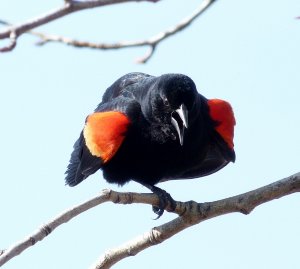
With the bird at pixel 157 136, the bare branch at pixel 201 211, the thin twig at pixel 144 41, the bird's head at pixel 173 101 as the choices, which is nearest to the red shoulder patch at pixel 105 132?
the bird at pixel 157 136

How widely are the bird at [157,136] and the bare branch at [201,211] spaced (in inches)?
37.5

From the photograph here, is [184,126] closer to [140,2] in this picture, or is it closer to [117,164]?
[117,164]

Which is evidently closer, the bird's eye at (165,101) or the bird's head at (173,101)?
the bird's head at (173,101)

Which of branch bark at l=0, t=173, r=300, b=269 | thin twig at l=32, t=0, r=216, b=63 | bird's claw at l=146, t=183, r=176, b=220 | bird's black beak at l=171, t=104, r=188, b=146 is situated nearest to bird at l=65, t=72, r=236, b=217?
bird's black beak at l=171, t=104, r=188, b=146

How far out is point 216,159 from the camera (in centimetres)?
578

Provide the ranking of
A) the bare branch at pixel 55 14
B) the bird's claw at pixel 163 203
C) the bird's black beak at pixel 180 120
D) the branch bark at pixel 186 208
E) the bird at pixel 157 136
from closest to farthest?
the bare branch at pixel 55 14
the branch bark at pixel 186 208
the bird's claw at pixel 163 203
the bird's black beak at pixel 180 120
the bird at pixel 157 136

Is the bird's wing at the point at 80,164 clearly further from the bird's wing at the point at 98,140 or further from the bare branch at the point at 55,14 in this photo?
the bare branch at the point at 55,14

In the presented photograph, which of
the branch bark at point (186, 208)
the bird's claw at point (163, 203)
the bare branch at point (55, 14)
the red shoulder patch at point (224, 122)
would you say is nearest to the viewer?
the bare branch at point (55, 14)

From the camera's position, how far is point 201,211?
4.16 m

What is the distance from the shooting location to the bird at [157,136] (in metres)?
5.35

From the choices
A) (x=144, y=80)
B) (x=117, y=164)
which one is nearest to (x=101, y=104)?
(x=144, y=80)

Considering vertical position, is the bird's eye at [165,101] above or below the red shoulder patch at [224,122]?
above

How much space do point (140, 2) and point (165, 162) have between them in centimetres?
327

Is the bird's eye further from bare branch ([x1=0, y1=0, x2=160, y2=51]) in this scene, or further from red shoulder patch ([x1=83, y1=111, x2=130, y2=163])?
bare branch ([x1=0, y1=0, x2=160, y2=51])
